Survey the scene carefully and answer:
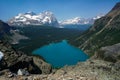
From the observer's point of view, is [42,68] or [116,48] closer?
[42,68]

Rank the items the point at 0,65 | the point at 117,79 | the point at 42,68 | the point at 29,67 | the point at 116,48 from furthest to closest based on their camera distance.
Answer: the point at 116,48, the point at 42,68, the point at 29,67, the point at 0,65, the point at 117,79

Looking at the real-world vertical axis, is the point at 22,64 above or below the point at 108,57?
above

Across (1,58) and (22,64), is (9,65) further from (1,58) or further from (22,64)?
(22,64)

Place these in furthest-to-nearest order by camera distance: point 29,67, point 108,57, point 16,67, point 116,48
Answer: point 116,48 → point 108,57 → point 29,67 → point 16,67

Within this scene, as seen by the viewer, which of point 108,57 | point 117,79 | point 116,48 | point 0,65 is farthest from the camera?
point 116,48

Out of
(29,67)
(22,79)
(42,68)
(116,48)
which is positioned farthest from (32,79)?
(116,48)

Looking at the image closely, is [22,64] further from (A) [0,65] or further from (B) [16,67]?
(A) [0,65]

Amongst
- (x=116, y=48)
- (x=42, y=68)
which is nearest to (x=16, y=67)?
(x=42, y=68)

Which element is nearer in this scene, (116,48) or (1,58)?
(1,58)

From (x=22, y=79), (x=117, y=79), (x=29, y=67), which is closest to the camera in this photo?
(x=22, y=79)
